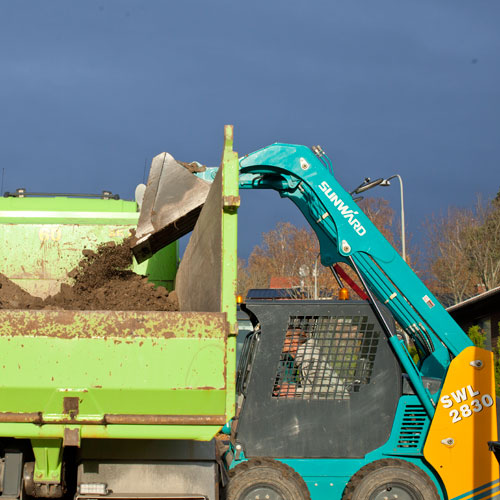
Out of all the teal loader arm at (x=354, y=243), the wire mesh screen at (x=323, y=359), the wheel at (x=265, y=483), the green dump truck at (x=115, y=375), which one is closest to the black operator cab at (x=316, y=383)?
the wire mesh screen at (x=323, y=359)

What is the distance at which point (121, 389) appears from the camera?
346 cm

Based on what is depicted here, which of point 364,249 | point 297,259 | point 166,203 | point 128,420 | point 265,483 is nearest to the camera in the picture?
point 128,420

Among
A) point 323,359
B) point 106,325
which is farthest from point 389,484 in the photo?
point 106,325

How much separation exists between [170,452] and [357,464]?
2.43 m

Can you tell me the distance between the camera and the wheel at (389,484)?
572 centimetres

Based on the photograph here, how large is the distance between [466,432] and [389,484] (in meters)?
0.80

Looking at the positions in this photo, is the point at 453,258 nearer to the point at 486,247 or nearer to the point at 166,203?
the point at 486,247

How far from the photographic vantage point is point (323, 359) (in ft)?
19.4

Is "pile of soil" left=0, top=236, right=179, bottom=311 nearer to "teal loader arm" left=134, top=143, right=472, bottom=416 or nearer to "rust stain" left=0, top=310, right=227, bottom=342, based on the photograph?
"teal loader arm" left=134, top=143, right=472, bottom=416

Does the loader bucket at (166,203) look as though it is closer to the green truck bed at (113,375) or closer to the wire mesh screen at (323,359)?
the wire mesh screen at (323,359)

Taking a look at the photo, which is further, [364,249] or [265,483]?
[364,249]

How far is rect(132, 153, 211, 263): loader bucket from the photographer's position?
576 cm

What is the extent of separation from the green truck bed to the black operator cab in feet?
7.99

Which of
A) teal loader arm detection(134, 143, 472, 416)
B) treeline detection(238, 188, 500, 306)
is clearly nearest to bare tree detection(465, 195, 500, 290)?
treeline detection(238, 188, 500, 306)
